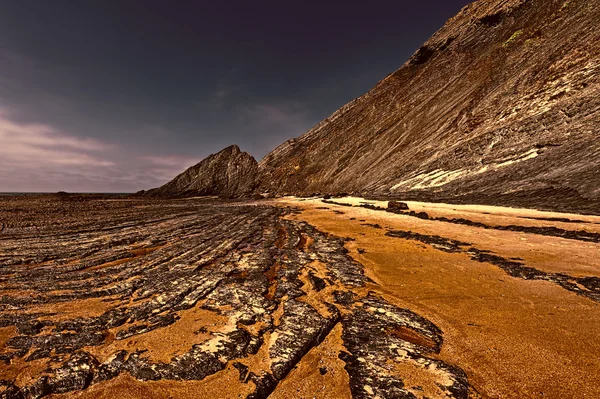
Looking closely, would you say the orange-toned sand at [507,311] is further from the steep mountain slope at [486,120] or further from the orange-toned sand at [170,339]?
the steep mountain slope at [486,120]

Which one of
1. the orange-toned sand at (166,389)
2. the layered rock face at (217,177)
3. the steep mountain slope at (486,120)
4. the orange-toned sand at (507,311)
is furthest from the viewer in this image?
the layered rock face at (217,177)

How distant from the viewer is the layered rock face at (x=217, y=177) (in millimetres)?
92250

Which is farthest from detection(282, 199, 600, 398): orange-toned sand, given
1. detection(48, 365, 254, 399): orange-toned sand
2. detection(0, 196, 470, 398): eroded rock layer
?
detection(48, 365, 254, 399): orange-toned sand

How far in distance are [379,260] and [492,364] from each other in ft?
19.4

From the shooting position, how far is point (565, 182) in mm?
19938

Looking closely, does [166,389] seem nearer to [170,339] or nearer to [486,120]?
[170,339]

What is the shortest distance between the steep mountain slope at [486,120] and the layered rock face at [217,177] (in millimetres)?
28002

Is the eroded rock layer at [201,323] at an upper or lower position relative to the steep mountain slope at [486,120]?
lower

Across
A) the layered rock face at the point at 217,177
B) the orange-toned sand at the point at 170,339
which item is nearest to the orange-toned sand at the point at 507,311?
the orange-toned sand at the point at 170,339

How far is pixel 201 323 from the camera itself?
5555 millimetres

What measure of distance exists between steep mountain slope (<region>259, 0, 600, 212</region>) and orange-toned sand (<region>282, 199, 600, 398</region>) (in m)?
14.8

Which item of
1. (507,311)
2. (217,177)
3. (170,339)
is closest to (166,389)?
(170,339)

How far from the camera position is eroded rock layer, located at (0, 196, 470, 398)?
3996mm

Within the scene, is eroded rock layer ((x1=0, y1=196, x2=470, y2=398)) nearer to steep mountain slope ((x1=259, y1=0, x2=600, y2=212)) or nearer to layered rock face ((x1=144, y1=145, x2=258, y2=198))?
steep mountain slope ((x1=259, y1=0, x2=600, y2=212))
